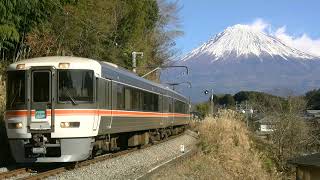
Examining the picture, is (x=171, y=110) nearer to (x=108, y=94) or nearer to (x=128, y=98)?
(x=128, y=98)

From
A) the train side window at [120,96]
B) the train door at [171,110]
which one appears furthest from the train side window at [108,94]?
the train door at [171,110]

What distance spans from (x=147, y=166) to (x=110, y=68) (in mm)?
3140

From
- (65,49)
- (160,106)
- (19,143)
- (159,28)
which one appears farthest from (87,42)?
(159,28)

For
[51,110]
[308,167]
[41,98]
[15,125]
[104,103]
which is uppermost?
[41,98]

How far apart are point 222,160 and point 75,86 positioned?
8425 millimetres

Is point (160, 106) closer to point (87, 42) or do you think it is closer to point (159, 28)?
point (87, 42)

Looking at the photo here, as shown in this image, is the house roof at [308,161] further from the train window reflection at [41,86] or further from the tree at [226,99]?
the tree at [226,99]

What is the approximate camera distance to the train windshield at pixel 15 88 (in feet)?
50.6

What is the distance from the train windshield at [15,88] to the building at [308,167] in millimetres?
7884

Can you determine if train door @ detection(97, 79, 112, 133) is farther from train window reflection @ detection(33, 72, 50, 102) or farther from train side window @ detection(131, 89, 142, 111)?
train side window @ detection(131, 89, 142, 111)

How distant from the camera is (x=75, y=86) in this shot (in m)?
15.4

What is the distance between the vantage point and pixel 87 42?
31734mm

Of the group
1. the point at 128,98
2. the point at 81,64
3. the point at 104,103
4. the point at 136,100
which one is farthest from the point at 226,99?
the point at 81,64

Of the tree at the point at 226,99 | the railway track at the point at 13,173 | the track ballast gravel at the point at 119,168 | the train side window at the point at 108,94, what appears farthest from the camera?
the tree at the point at 226,99
